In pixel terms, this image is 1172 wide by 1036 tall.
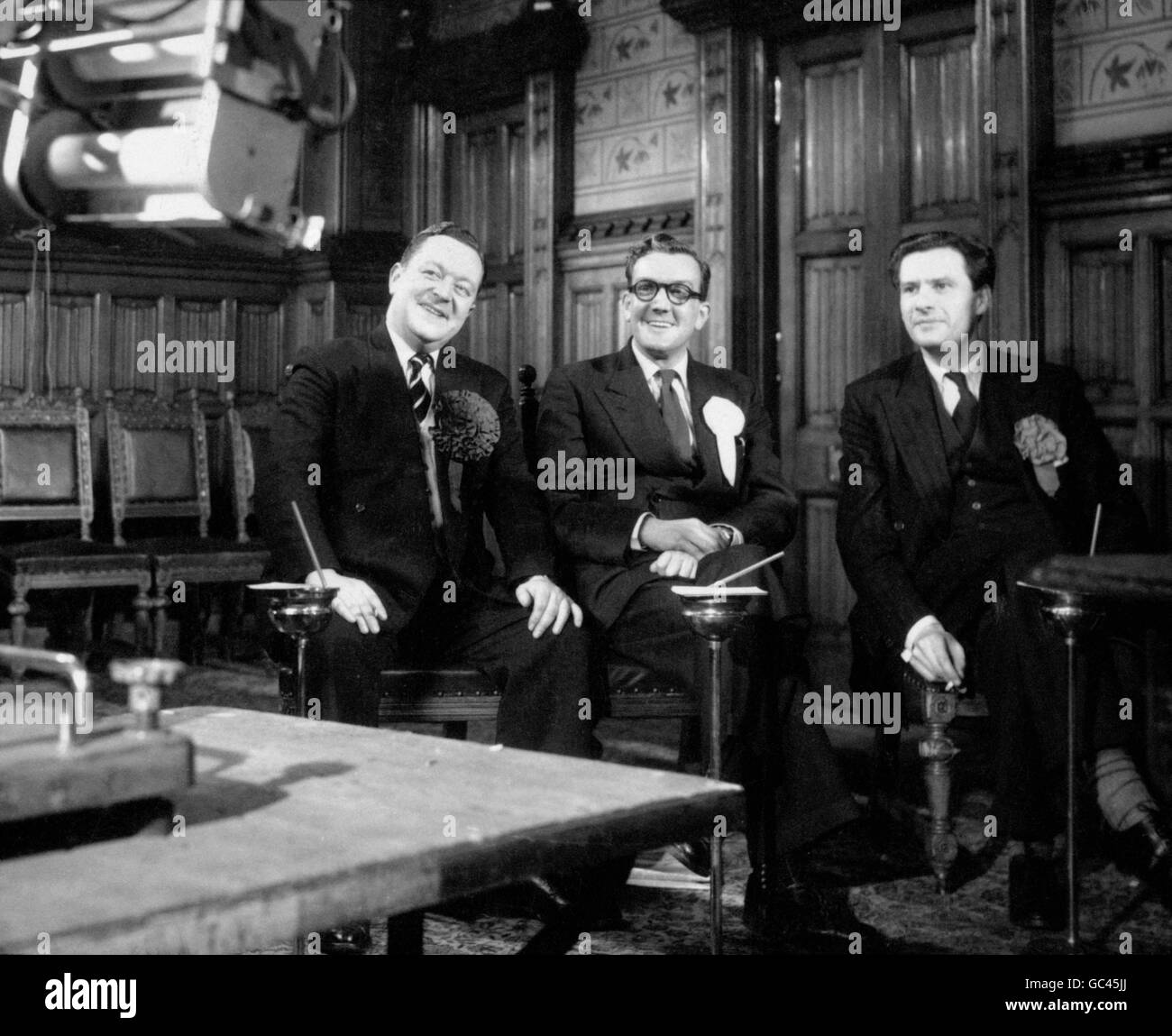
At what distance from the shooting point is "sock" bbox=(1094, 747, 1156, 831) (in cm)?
312

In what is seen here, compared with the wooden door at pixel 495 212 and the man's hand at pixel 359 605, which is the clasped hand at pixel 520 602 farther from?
the wooden door at pixel 495 212

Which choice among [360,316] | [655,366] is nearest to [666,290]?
[655,366]

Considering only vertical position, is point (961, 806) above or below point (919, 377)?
below

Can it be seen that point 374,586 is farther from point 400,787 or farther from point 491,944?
point 400,787

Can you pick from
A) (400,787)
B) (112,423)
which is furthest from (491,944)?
(112,423)

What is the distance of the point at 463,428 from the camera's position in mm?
3604

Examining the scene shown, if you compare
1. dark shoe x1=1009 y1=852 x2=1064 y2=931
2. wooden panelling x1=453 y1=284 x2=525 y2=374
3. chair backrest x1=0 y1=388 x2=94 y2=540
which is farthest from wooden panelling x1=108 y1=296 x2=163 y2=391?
dark shoe x1=1009 y1=852 x2=1064 y2=931

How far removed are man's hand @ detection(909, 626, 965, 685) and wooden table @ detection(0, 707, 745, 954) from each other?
1.53 metres

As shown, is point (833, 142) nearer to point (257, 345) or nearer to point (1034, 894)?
point (257, 345)

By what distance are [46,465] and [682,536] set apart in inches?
164

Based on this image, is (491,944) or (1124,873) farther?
(1124,873)

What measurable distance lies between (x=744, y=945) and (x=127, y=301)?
19.4ft

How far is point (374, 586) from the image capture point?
3395mm

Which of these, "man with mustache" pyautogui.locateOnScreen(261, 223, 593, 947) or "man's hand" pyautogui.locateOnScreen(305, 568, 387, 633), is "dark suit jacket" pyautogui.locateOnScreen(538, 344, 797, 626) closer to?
"man with mustache" pyautogui.locateOnScreen(261, 223, 593, 947)
